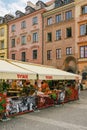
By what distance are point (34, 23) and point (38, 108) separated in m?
28.3

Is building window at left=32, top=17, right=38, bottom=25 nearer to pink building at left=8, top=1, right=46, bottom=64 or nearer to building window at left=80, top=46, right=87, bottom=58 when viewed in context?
pink building at left=8, top=1, right=46, bottom=64

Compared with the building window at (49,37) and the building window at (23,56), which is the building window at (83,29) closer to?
the building window at (49,37)

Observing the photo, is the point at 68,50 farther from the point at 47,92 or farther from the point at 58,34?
the point at 47,92

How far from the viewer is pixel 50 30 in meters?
37.9

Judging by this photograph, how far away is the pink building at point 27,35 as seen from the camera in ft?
130

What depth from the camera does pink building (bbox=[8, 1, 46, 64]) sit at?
39562 mm

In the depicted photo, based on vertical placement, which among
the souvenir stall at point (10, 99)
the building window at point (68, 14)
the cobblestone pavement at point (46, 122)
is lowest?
the cobblestone pavement at point (46, 122)

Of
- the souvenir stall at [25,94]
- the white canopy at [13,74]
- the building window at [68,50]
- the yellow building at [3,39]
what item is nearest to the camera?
the white canopy at [13,74]

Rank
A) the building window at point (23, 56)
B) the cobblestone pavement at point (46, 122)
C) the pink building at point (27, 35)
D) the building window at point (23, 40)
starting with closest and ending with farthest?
the cobblestone pavement at point (46, 122)
the pink building at point (27, 35)
the building window at point (23, 56)
the building window at point (23, 40)

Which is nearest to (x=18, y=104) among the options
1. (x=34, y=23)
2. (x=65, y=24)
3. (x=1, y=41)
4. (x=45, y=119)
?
(x=45, y=119)

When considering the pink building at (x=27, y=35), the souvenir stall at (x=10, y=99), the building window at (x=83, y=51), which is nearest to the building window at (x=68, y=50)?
the building window at (x=83, y=51)

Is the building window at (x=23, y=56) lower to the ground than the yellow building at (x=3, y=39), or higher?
lower

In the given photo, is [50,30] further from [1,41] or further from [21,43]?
[1,41]

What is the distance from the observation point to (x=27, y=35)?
41.5 m
